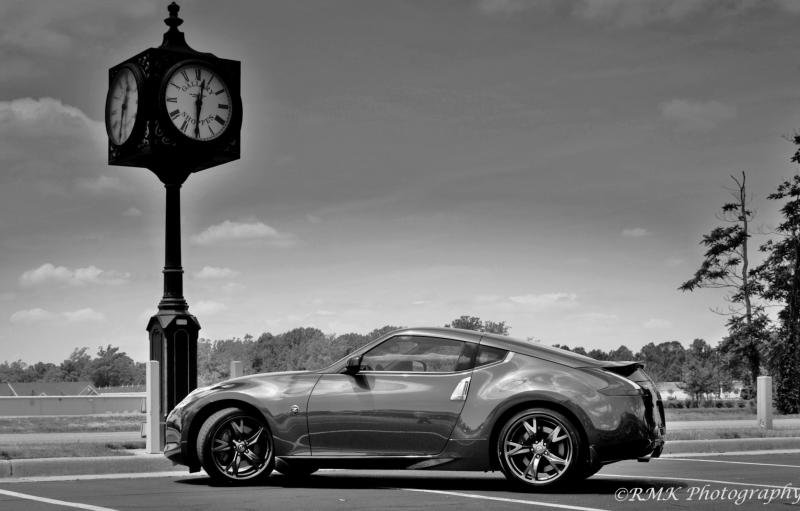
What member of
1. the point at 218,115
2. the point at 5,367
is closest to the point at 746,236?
the point at 218,115

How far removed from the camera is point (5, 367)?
582 ft

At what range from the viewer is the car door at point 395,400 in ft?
31.4

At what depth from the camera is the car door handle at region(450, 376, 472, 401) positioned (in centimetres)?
958

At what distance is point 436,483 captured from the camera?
34.3 feet

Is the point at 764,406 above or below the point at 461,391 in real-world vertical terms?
below

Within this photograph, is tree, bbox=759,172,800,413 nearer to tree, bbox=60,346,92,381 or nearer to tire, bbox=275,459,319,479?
tire, bbox=275,459,319,479

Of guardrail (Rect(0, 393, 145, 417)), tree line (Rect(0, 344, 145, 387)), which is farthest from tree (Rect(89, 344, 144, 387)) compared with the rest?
guardrail (Rect(0, 393, 145, 417))

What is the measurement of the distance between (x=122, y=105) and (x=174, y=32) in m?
1.09

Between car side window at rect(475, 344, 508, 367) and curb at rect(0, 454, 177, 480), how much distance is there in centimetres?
406

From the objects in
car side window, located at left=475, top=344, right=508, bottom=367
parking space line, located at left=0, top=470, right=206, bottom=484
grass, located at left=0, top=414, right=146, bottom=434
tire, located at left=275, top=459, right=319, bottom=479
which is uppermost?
car side window, located at left=475, top=344, right=508, bottom=367

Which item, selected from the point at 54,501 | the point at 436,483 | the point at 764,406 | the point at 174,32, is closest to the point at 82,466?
the point at 54,501

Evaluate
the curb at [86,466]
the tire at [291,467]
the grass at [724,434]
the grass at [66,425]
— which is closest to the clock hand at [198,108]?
the curb at [86,466]

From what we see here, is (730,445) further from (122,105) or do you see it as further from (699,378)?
(699,378)

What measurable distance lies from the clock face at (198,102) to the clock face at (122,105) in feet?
1.45
